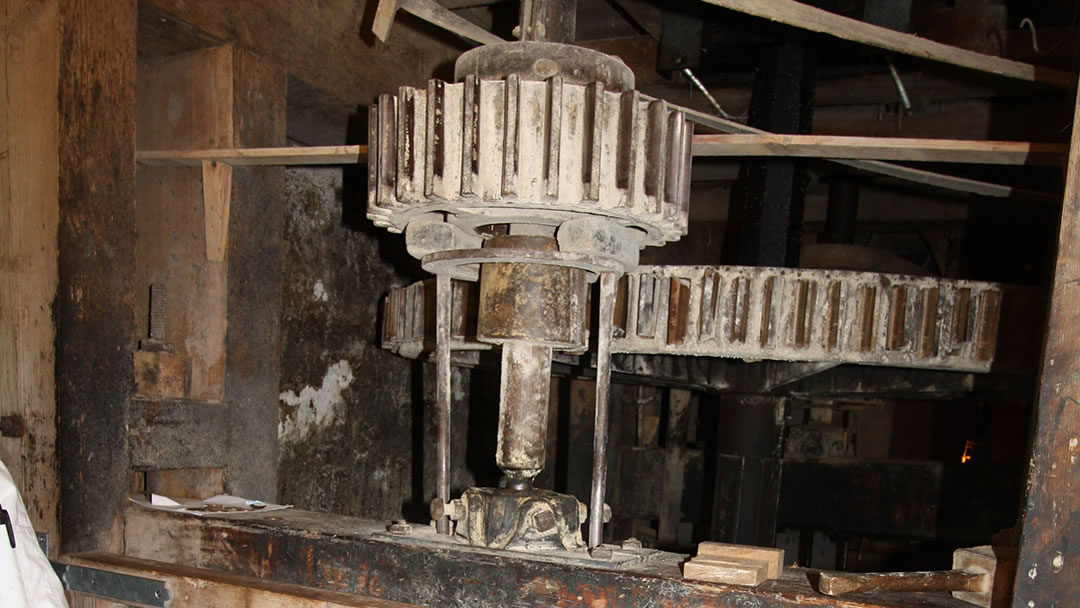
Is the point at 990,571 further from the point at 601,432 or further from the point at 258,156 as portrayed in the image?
the point at 258,156

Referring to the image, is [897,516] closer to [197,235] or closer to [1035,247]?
[1035,247]

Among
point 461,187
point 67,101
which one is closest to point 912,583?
point 461,187

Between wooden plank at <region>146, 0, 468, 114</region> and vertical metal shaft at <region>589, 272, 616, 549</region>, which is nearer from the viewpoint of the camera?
vertical metal shaft at <region>589, 272, 616, 549</region>

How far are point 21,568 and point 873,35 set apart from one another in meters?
2.07

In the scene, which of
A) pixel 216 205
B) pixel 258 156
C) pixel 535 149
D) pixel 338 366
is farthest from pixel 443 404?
pixel 338 366

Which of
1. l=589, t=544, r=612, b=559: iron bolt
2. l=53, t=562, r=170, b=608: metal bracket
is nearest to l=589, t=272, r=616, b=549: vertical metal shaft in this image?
l=589, t=544, r=612, b=559: iron bolt

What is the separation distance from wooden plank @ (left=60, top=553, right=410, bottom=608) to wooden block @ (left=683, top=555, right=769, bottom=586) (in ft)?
1.87

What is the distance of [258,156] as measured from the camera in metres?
2.33

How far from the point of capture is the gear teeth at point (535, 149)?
1555 mm

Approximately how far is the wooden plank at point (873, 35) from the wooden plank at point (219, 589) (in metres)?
1.44

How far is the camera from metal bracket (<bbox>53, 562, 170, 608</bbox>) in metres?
1.89

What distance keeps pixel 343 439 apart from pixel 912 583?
2.45m

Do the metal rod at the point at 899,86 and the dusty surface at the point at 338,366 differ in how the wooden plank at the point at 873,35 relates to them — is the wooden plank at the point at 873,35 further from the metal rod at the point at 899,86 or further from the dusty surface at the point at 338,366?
the dusty surface at the point at 338,366

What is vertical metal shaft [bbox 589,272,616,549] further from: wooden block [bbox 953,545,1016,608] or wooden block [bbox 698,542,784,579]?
wooden block [bbox 953,545,1016,608]
